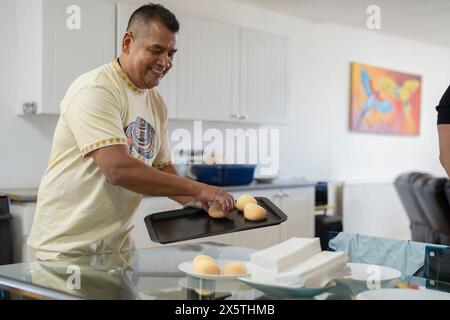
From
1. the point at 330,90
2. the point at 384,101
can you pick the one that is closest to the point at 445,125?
the point at 330,90

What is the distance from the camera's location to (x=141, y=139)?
6.43 ft

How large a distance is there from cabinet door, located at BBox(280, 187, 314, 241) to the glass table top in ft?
9.81

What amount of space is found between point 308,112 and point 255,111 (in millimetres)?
1143

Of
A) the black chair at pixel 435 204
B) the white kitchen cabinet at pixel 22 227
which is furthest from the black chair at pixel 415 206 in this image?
the white kitchen cabinet at pixel 22 227

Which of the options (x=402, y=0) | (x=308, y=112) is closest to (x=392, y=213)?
Result: (x=308, y=112)

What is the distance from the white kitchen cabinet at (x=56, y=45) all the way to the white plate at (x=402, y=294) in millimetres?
2613

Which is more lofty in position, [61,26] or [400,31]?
[400,31]

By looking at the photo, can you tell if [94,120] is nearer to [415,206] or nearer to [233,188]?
[233,188]

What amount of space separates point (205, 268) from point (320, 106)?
14.8 feet

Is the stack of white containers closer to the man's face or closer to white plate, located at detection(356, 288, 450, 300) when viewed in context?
white plate, located at detection(356, 288, 450, 300)

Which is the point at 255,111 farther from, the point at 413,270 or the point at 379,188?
the point at 413,270

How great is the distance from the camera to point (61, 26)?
342 centimetres

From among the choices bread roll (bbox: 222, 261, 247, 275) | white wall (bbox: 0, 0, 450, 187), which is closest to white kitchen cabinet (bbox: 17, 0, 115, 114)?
white wall (bbox: 0, 0, 450, 187)

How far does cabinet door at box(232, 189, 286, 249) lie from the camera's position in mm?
4258
